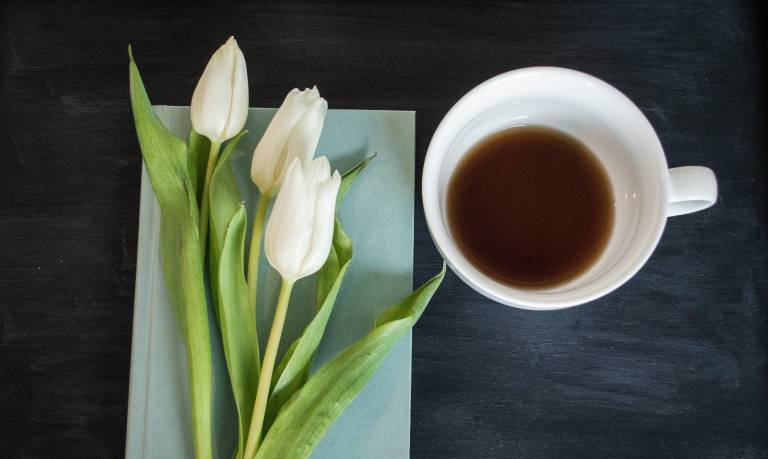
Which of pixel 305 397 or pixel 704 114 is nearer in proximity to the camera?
pixel 305 397

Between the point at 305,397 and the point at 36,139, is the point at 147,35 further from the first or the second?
the point at 305,397

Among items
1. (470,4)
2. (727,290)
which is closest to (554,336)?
(727,290)

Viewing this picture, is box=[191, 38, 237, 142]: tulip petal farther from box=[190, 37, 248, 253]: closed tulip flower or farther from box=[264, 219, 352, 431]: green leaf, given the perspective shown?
box=[264, 219, 352, 431]: green leaf

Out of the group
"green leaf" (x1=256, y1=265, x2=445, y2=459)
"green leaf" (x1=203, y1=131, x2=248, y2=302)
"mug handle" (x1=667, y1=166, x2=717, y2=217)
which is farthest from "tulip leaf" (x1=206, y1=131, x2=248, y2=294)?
"mug handle" (x1=667, y1=166, x2=717, y2=217)

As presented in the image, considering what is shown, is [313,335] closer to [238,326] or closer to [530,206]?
[238,326]

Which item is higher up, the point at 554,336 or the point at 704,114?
the point at 704,114

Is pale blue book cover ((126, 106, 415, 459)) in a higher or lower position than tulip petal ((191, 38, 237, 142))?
lower
